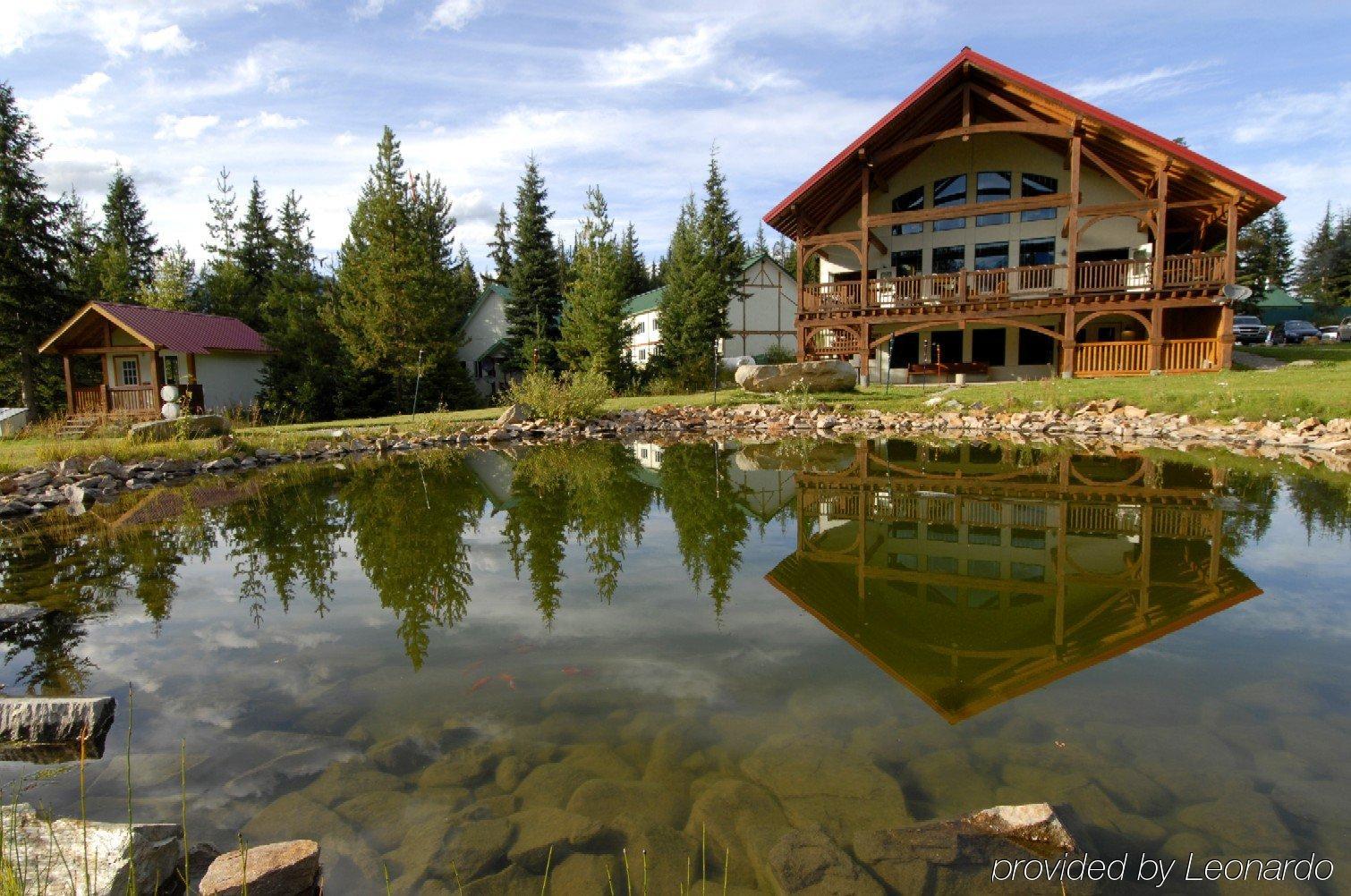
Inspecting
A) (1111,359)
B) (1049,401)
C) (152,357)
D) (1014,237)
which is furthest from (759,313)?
(152,357)

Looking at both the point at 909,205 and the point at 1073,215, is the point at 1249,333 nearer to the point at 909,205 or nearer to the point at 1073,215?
the point at 1073,215

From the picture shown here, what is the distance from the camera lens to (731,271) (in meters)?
38.6

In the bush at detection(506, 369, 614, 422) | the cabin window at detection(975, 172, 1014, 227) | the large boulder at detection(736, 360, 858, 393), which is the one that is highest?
the cabin window at detection(975, 172, 1014, 227)

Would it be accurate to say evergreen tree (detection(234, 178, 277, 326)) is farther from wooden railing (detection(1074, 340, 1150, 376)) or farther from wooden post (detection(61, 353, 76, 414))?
wooden railing (detection(1074, 340, 1150, 376))

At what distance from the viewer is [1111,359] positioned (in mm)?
22312

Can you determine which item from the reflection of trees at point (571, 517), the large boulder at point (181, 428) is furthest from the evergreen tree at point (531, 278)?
the reflection of trees at point (571, 517)

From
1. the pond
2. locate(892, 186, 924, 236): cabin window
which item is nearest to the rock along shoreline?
the pond

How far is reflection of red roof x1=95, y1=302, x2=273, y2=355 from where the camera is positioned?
25.7 meters

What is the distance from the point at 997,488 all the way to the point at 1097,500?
127 centimetres

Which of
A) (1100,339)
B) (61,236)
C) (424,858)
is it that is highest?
(61,236)

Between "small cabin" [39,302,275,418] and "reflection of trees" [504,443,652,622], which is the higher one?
"small cabin" [39,302,275,418]

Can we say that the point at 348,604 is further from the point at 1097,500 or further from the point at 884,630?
the point at 1097,500

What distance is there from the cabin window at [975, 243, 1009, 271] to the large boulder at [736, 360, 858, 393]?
688 cm

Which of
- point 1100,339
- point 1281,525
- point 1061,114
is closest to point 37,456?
point 1281,525
